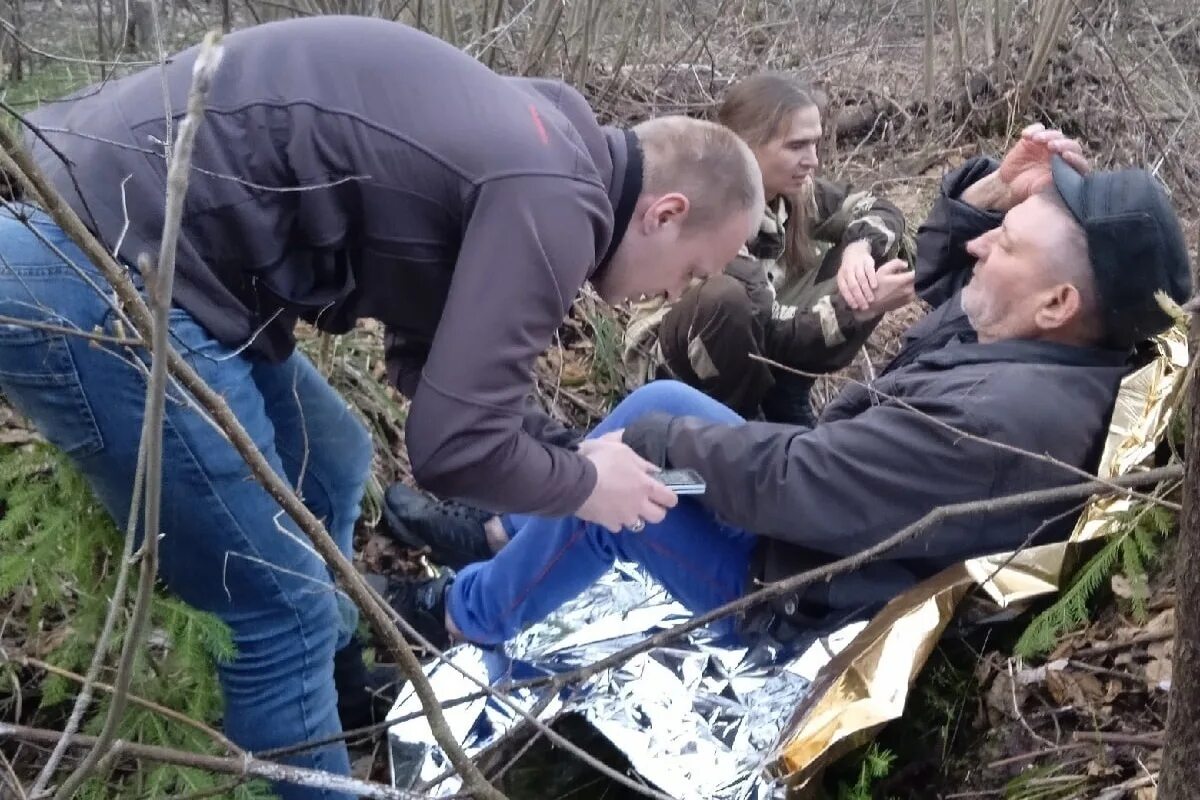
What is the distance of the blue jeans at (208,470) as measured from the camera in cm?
151

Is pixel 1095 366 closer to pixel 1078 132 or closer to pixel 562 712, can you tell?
pixel 562 712

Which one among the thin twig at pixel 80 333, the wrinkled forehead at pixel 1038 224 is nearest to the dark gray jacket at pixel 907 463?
the wrinkled forehead at pixel 1038 224

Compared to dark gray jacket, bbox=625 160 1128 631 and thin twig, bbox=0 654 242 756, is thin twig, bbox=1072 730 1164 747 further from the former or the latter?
thin twig, bbox=0 654 242 756

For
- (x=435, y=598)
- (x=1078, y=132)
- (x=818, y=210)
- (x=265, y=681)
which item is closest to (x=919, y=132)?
(x=1078, y=132)

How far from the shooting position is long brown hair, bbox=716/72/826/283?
353 centimetres

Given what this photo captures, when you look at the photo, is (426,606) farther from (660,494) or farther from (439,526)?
(660,494)

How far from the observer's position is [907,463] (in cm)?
196

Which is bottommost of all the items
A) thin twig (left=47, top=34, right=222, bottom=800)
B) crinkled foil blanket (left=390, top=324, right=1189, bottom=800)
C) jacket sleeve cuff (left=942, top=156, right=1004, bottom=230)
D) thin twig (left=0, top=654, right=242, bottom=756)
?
crinkled foil blanket (left=390, top=324, right=1189, bottom=800)

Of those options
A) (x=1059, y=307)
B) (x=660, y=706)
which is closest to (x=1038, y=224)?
(x=1059, y=307)

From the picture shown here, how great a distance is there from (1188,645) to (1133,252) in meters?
1.36

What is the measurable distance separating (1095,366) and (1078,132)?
4307 mm

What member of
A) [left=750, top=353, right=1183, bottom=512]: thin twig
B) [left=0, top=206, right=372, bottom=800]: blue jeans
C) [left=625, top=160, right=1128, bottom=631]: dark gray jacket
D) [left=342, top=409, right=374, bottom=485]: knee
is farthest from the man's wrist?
[left=0, top=206, right=372, bottom=800]: blue jeans

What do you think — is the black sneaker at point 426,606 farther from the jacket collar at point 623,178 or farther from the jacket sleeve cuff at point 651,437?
the jacket collar at point 623,178

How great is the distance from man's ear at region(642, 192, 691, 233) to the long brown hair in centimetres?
185
